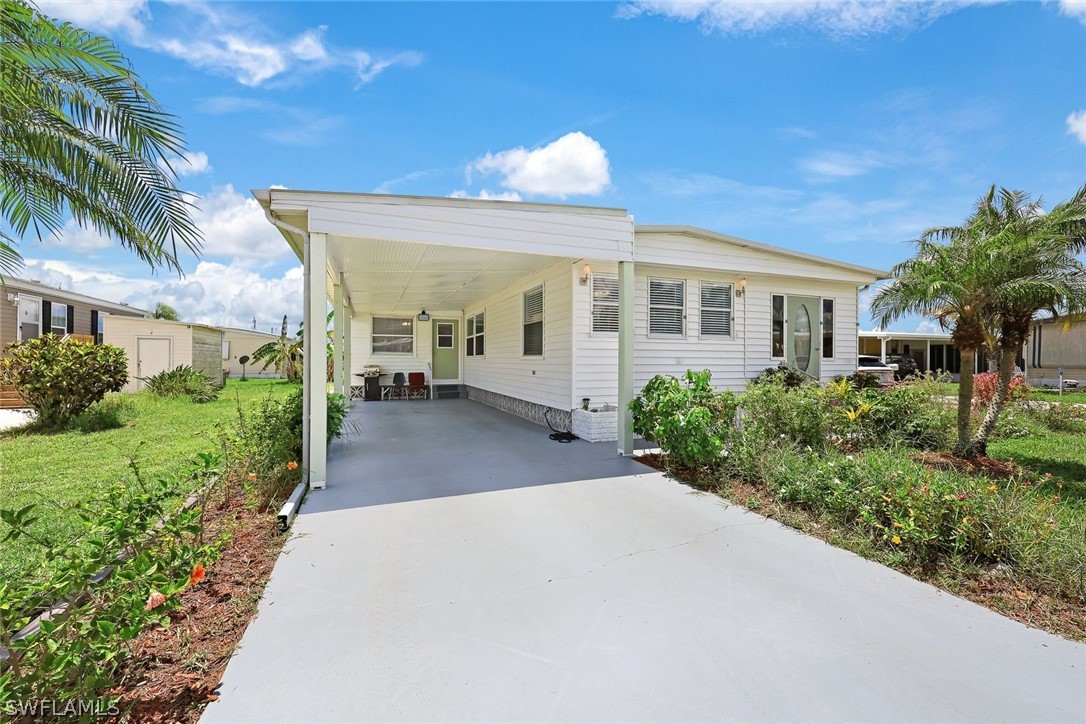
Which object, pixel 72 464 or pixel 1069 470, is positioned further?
pixel 72 464

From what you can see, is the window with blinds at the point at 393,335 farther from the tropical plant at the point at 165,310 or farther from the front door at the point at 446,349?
the tropical plant at the point at 165,310

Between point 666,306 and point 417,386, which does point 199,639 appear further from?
point 417,386

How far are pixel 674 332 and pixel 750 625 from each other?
665 centimetres

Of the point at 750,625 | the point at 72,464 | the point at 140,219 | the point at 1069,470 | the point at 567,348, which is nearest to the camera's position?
the point at 750,625

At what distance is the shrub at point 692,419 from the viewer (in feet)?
18.4

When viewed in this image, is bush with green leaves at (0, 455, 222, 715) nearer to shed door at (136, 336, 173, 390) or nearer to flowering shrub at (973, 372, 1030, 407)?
flowering shrub at (973, 372, 1030, 407)

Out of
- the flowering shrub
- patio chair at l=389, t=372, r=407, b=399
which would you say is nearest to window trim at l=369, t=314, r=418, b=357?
patio chair at l=389, t=372, r=407, b=399

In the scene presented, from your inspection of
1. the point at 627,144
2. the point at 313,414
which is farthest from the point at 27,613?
the point at 627,144

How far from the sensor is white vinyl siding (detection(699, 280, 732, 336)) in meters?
9.23

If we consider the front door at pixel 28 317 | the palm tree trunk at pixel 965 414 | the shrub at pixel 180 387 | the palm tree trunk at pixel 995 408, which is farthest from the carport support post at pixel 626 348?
the front door at pixel 28 317

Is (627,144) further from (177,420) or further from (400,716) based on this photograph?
(177,420)

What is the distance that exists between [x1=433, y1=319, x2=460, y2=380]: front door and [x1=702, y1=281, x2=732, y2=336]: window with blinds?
880 cm

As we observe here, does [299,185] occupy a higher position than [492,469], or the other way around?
[299,185]

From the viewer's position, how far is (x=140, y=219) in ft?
13.5
